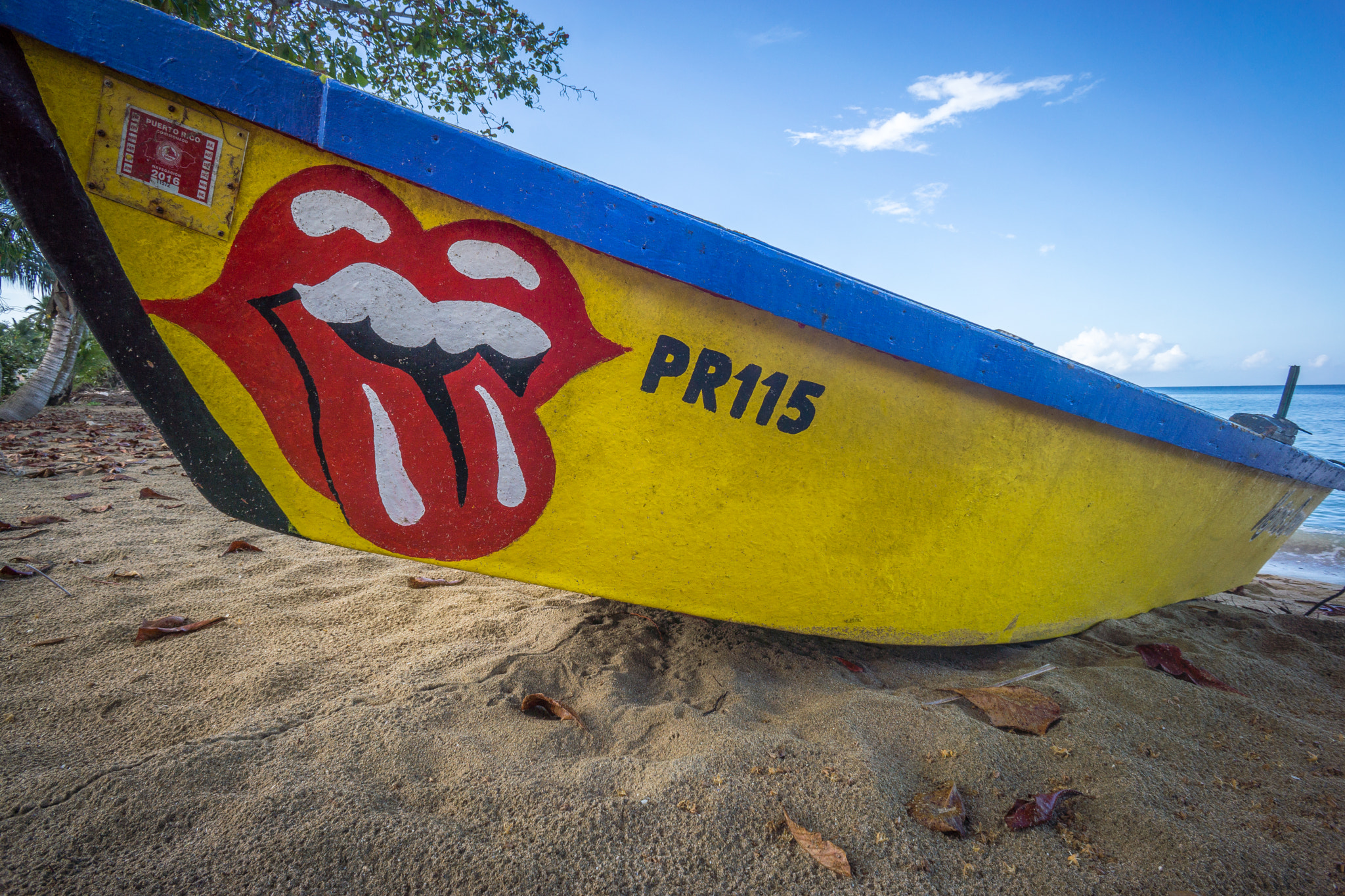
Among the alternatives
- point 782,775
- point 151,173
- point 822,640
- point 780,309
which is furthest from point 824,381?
point 151,173

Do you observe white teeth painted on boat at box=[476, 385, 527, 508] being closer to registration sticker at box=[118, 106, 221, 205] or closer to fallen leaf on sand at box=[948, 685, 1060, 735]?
registration sticker at box=[118, 106, 221, 205]

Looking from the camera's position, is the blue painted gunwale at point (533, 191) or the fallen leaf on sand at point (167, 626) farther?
the fallen leaf on sand at point (167, 626)

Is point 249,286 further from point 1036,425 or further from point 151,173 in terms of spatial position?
point 1036,425

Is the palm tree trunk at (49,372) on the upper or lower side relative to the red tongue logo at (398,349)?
lower

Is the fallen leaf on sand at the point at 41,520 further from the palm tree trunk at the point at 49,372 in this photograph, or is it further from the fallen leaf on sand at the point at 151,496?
the palm tree trunk at the point at 49,372

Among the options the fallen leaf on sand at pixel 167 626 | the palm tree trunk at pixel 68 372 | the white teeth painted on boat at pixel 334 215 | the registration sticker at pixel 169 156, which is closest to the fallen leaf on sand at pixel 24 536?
the fallen leaf on sand at pixel 167 626

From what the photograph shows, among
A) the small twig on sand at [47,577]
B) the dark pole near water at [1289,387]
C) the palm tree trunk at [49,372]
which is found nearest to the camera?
the small twig on sand at [47,577]

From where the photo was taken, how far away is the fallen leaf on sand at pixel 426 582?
197 centimetres

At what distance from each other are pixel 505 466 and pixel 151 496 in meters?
2.74

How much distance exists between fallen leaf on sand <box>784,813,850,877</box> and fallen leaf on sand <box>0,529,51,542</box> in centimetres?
270

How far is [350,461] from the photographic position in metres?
1.20

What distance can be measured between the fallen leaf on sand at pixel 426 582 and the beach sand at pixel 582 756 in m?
0.18

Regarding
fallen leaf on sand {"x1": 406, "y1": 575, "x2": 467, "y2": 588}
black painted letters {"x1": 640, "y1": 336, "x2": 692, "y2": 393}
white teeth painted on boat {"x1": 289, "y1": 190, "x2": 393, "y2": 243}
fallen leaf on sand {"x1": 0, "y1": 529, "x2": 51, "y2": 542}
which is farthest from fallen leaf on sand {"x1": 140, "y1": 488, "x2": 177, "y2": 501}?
black painted letters {"x1": 640, "y1": 336, "x2": 692, "y2": 393}

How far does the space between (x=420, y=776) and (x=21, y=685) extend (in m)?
0.88
